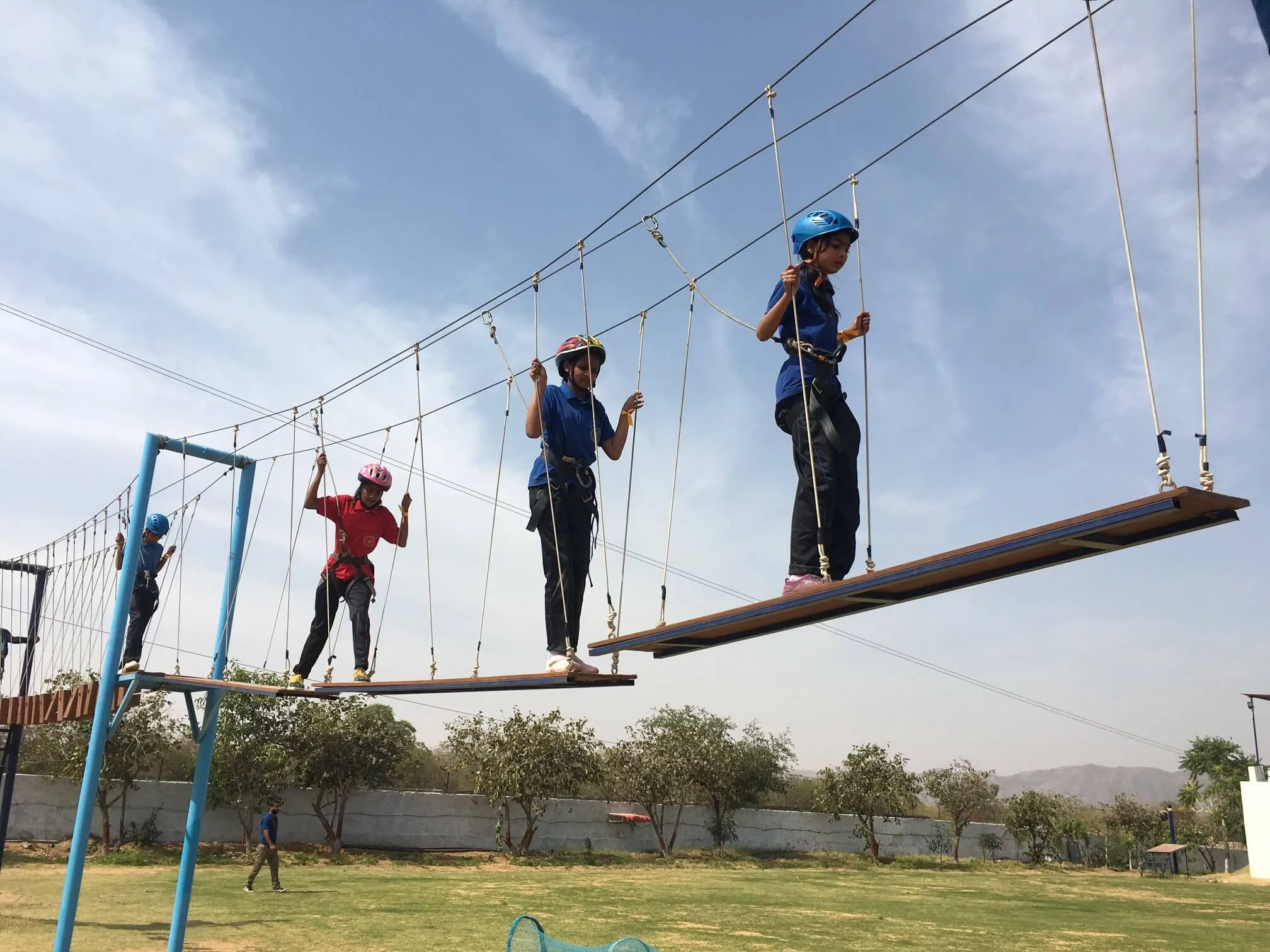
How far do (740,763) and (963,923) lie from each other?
78.4 feet

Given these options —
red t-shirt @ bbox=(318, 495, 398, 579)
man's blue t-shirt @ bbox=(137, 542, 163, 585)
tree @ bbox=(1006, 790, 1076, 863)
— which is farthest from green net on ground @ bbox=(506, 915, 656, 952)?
tree @ bbox=(1006, 790, 1076, 863)

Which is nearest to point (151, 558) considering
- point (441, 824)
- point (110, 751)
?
point (110, 751)

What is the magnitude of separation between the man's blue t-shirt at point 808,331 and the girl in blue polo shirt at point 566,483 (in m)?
2.14

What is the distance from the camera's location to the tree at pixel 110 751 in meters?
30.9

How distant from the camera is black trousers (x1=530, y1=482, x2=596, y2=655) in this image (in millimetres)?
7746

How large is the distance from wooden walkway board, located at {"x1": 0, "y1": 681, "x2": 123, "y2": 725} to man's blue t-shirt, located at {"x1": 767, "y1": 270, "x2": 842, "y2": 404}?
9.22 m

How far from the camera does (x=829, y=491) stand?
19.4ft

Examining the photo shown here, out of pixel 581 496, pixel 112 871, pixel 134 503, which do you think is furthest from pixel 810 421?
pixel 112 871

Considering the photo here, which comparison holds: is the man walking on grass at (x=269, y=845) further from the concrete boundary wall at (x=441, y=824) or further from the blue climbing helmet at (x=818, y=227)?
the blue climbing helmet at (x=818, y=227)

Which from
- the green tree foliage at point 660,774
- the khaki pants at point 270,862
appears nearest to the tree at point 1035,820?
the green tree foliage at point 660,774

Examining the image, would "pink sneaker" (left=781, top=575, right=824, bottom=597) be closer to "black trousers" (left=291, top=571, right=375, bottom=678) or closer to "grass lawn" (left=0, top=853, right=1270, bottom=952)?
"black trousers" (left=291, top=571, right=375, bottom=678)

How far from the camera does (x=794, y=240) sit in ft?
21.4

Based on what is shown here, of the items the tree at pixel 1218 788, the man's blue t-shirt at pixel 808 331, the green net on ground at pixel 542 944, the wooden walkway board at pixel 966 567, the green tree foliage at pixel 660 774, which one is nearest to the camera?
the wooden walkway board at pixel 966 567

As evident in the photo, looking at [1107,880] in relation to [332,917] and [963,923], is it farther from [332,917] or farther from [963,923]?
[332,917]
